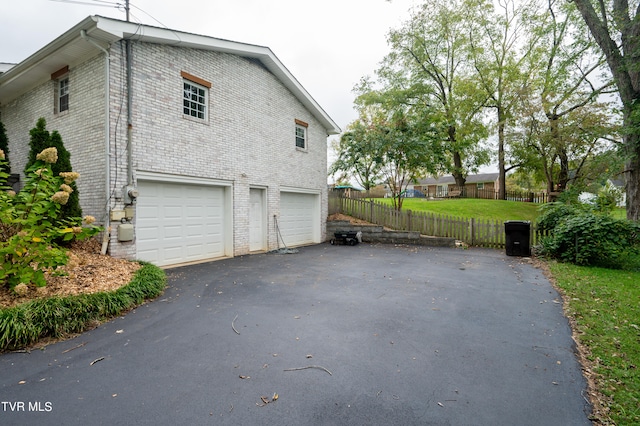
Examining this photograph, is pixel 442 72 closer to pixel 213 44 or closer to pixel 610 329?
pixel 213 44

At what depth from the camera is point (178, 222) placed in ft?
25.5

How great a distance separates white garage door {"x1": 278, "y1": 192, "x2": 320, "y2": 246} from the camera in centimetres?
1136

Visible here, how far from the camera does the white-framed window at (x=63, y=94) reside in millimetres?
7574

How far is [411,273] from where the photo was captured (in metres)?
6.92

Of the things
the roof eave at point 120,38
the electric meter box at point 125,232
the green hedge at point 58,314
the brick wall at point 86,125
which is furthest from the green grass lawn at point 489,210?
the green hedge at point 58,314

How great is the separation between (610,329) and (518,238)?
20.2 feet

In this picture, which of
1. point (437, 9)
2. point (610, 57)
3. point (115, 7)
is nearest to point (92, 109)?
point (115, 7)

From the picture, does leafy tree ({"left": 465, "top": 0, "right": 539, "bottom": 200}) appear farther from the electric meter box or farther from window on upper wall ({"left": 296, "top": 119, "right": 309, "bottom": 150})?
the electric meter box

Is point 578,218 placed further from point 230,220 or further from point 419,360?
point 230,220

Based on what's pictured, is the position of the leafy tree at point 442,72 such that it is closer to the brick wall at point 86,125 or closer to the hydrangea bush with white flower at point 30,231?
the brick wall at point 86,125

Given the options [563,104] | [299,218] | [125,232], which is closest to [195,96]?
[125,232]

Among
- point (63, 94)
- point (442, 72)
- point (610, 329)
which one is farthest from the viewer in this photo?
point (442, 72)

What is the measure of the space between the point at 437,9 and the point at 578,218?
760 inches

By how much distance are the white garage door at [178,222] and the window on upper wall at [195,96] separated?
2066mm
